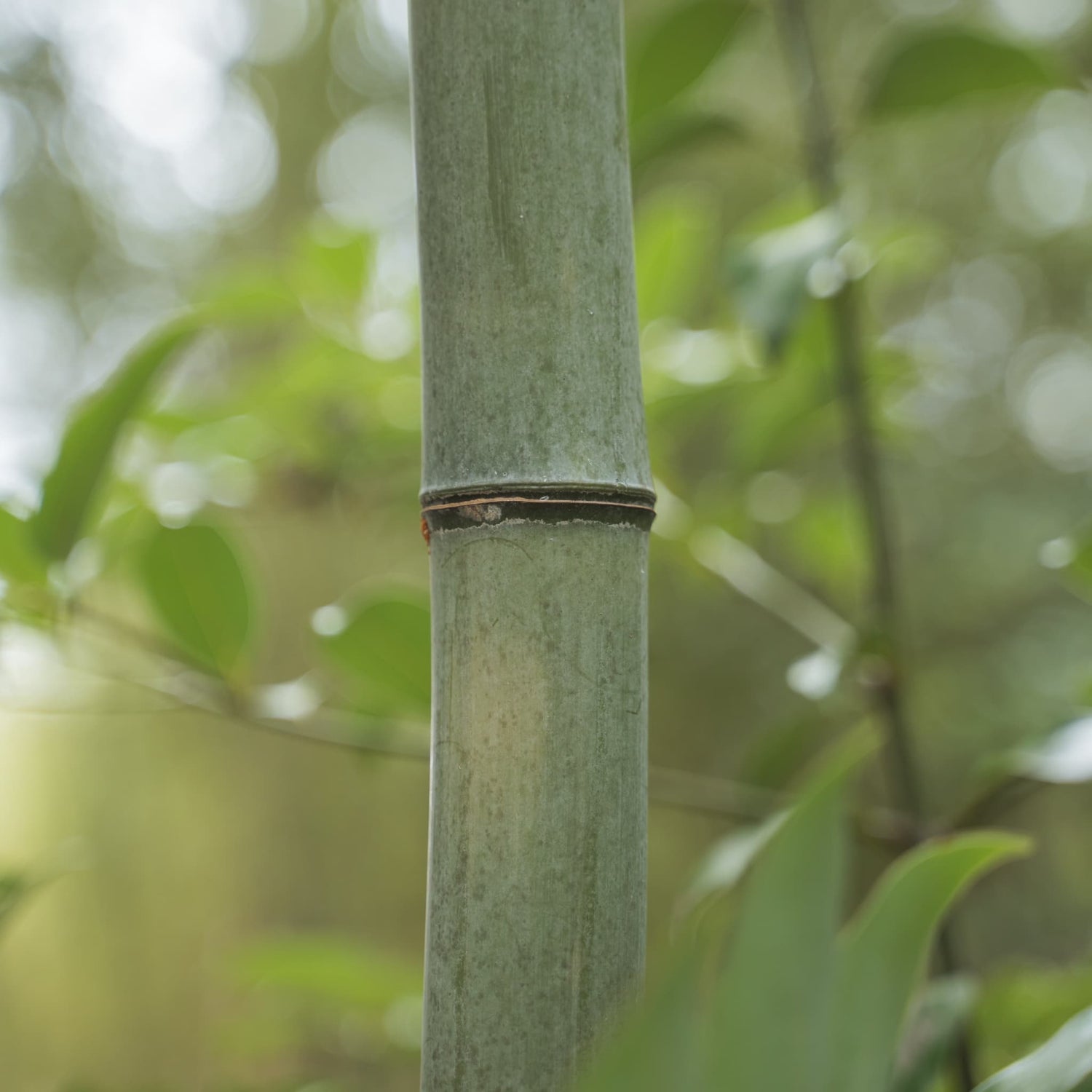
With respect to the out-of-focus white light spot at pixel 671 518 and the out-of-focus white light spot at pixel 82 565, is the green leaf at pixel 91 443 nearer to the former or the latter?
the out-of-focus white light spot at pixel 82 565

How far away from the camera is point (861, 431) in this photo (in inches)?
14.0

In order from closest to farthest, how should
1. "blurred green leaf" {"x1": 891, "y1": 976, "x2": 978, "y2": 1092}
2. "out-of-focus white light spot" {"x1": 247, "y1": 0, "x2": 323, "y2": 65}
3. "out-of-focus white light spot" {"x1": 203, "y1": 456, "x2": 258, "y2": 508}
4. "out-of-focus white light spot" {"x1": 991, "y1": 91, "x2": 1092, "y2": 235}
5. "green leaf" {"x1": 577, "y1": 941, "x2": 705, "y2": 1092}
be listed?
"green leaf" {"x1": 577, "y1": 941, "x2": 705, "y2": 1092} < "blurred green leaf" {"x1": 891, "y1": 976, "x2": 978, "y2": 1092} < "out-of-focus white light spot" {"x1": 203, "y1": 456, "x2": 258, "y2": 508} < "out-of-focus white light spot" {"x1": 991, "y1": 91, "x2": 1092, "y2": 235} < "out-of-focus white light spot" {"x1": 247, "y1": 0, "x2": 323, "y2": 65}

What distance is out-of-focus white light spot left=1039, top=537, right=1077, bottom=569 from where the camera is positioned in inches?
11.2

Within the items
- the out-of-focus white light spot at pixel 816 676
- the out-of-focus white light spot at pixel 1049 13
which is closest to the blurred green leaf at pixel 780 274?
the out-of-focus white light spot at pixel 816 676

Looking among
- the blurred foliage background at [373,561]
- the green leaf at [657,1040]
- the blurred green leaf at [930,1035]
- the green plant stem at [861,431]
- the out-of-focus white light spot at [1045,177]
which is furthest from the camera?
the out-of-focus white light spot at [1045,177]

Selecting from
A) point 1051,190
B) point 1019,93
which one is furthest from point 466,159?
point 1051,190

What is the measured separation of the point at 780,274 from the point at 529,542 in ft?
0.47

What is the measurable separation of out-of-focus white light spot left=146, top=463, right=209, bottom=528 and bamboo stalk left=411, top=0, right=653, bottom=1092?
0.23 metres

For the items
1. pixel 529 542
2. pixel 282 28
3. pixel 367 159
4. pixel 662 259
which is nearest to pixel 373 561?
pixel 367 159

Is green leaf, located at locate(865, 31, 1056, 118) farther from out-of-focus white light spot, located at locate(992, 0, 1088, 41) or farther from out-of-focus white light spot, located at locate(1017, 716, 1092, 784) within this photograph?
out-of-focus white light spot, located at locate(992, 0, 1088, 41)

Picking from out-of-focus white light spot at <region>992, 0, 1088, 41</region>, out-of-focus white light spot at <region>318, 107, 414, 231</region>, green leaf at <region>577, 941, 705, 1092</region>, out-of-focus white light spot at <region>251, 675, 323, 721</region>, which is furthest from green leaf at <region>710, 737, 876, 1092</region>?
out-of-focus white light spot at <region>992, 0, 1088, 41</region>

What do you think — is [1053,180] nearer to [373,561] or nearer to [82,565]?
[373,561]

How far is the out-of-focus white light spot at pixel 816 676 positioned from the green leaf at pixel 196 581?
0.18 meters

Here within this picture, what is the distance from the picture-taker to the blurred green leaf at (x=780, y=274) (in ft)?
0.88
